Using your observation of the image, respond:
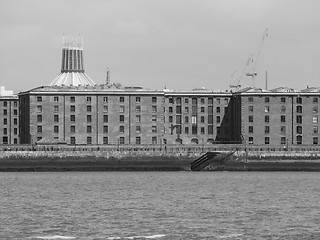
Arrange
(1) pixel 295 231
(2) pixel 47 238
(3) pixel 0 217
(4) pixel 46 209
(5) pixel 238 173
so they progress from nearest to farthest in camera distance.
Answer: (2) pixel 47 238 → (1) pixel 295 231 → (3) pixel 0 217 → (4) pixel 46 209 → (5) pixel 238 173

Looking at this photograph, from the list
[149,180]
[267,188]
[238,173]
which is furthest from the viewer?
[238,173]

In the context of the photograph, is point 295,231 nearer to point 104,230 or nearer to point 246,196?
point 104,230

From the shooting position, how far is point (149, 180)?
164250mm

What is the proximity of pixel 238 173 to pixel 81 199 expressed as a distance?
3196 inches

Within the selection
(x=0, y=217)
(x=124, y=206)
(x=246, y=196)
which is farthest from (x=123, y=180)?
(x=0, y=217)

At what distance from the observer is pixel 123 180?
164250mm

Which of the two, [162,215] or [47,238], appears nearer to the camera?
[47,238]

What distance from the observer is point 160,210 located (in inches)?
4082

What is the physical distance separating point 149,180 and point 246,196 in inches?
1659

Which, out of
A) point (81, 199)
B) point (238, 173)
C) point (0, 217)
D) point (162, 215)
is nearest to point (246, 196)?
point (81, 199)

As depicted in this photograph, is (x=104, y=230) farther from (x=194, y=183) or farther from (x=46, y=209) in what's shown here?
(x=194, y=183)

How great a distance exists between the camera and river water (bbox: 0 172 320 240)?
85.2 m

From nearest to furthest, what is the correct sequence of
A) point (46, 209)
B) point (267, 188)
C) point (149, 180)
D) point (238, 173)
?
point (46, 209) < point (267, 188) < point (149, 180) < point (238, 173)

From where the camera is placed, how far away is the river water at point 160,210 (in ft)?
280
